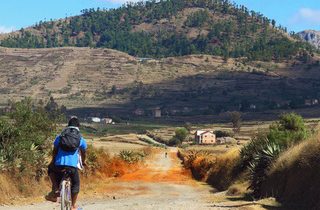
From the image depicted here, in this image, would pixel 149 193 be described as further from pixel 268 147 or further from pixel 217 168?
pixel 217 168

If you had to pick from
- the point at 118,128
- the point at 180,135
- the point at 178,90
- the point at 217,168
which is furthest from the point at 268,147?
the point at 178,90

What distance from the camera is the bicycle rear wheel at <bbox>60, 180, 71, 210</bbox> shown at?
9961 mm

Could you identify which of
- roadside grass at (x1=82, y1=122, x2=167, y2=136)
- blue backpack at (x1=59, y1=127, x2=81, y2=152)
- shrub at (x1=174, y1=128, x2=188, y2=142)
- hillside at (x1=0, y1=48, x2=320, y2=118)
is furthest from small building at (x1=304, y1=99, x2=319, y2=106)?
blue backpack at (x1=59, y1=127, x2=81, y2=152)

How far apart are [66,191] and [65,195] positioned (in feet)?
0.27

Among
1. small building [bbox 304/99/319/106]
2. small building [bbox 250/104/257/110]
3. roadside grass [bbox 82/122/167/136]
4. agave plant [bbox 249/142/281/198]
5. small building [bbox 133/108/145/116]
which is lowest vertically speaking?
roadside grass [bbox 82/122/167/136]

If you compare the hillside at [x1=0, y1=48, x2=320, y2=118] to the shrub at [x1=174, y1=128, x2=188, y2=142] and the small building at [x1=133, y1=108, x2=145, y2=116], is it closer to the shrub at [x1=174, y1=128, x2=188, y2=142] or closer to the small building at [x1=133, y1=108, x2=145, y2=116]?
the small building at [x1=133, y1=108, x2=145, y2=116]

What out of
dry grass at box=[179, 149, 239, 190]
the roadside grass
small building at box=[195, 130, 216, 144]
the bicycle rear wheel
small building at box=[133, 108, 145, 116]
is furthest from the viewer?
small building at box=[133, 108, 145, 116]

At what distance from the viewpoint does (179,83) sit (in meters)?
187

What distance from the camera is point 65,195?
1002 centimetres

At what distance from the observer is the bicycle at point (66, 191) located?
9969mm

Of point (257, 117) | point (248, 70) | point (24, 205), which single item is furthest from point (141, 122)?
point (24, 205)

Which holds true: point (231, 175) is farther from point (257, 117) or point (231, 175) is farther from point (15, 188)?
point (257, 117)

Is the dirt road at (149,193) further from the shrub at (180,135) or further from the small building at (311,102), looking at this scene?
the small building at (311,102)

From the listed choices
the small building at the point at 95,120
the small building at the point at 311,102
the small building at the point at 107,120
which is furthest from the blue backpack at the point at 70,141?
the small building at the point at 311,102
